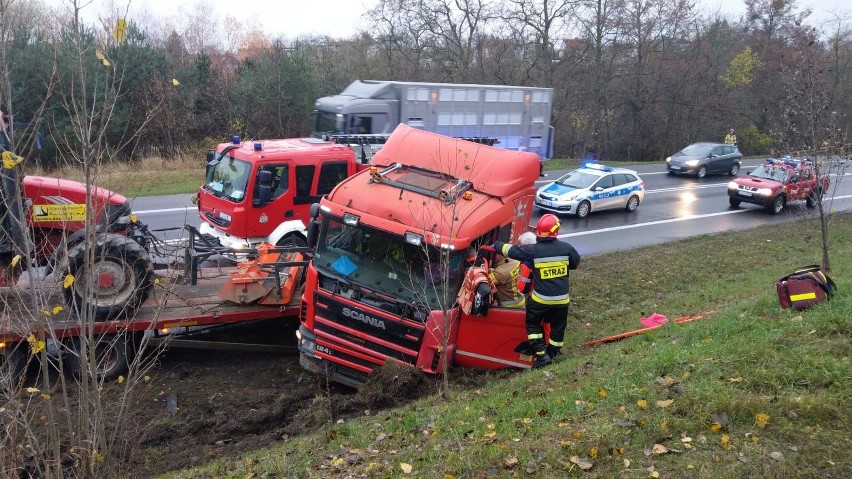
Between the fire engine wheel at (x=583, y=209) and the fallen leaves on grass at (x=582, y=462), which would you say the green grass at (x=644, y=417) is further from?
the fire engine wheel at (x=583, y=209)

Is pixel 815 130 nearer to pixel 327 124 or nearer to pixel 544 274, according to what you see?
pixel 544 274

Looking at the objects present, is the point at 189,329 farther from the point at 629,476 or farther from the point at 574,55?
the point at 574,55

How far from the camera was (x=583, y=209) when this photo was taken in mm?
20531

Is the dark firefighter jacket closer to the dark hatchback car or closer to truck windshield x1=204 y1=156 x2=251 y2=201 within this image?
truck windshield x1=204 y1=156 x2=251 y2=201

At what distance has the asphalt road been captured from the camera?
58.2 ft

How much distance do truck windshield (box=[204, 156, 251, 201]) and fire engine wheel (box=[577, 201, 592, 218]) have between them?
35.3 feet

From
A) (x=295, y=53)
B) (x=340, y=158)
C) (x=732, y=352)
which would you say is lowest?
(x=732, y=352)

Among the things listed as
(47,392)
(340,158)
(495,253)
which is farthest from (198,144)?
(47,392)

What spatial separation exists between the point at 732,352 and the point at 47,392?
568cm

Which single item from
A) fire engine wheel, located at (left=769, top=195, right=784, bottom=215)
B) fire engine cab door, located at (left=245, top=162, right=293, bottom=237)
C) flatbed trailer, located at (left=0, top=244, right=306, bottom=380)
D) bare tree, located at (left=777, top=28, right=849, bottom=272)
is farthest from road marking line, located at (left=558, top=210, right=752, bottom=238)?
flatbed trailer, located at (left=0, top=244, right=306, bottom=380)

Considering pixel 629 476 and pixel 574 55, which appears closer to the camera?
pixel 629 476

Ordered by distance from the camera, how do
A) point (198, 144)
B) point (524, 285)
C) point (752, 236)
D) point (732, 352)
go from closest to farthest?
point (732, 352)
point (524, 285)
point (752, 236)
point (198, 144)

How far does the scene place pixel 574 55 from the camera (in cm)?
4034

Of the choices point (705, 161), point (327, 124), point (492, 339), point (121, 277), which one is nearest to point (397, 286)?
point (492, 339)
